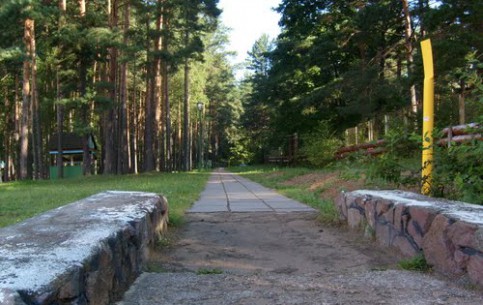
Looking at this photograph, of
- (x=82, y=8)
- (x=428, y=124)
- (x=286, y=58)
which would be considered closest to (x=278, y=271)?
(x=428, y=124)

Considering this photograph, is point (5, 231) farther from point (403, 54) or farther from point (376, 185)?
point (403, 54)

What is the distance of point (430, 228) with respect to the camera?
14.9 feet

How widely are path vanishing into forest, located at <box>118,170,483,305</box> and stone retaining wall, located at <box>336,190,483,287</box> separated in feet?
0.55

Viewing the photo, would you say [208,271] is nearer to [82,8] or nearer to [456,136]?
[456,136]

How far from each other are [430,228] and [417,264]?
1.19 ft

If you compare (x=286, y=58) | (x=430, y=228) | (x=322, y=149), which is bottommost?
(x=430, y=228)

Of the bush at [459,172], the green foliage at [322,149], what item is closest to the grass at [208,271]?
the bush at [459,172]

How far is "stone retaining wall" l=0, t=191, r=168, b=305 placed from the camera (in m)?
2.39

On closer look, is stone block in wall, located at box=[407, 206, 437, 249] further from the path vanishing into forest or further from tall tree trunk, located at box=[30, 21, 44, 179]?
tall tree trunk, located at box=[30, 21, 44, 179]

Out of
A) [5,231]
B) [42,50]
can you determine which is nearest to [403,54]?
[42,50]

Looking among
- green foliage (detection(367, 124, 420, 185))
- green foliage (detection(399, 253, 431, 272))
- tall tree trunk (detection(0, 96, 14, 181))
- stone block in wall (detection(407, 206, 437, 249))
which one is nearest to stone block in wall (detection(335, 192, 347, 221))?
green foliage (detection(367, 124, 420, 185))

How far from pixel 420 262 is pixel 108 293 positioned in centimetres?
289

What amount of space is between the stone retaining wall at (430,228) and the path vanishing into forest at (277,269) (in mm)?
168

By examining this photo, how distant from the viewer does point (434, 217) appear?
14.8 feet
